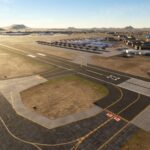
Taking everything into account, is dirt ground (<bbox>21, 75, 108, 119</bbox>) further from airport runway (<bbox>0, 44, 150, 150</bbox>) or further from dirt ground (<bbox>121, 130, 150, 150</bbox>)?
dirt ground (<bbox>121, 130, 150, 150</bbox>)

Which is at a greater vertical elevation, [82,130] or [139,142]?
[82,130]

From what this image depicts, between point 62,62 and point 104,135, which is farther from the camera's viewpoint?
point 62,62

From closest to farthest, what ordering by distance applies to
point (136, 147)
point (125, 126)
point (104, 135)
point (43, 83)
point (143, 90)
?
point (136, 147), point (104, 135), point (125, 126), point (143, 90), point (43, 83)

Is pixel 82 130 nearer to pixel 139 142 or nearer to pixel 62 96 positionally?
pixel 139 142

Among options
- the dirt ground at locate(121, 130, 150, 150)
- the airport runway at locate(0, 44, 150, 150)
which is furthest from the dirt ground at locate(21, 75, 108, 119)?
the dirt ground at locate(121, 130, 150, 150)

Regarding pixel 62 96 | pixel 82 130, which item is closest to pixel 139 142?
pixel 82 130

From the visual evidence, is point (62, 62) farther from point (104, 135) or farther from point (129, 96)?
point (104, 135)

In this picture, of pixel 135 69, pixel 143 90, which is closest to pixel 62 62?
pixel 135 69

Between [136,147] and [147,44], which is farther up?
[147,44]
